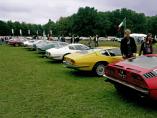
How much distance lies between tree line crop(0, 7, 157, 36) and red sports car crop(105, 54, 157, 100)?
92.0 meters

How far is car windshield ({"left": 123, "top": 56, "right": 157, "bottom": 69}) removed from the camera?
7614 mm

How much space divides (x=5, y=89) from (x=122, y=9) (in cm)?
13300

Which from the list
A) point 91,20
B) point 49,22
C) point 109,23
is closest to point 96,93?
point 91,20

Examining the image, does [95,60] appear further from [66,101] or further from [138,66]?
[138,66]

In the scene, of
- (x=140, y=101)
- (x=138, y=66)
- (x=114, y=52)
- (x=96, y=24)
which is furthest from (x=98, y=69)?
(x=96, y=24)

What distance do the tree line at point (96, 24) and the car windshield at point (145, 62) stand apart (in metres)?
91.9

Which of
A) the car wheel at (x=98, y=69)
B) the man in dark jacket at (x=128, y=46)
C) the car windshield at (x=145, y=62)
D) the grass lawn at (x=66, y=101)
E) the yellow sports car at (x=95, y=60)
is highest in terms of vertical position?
the man in dark jacket at (x=128, y=46)

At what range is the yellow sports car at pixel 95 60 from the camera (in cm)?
1247

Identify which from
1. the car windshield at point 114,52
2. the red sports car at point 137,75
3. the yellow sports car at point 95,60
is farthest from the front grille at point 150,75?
the car windshield at point 114,52

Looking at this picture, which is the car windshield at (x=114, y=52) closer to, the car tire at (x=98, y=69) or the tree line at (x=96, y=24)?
the car tire at (x=98, y=69)

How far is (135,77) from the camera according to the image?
7305mm

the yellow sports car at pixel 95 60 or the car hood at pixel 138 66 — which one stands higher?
the car hood at pixel 138 66

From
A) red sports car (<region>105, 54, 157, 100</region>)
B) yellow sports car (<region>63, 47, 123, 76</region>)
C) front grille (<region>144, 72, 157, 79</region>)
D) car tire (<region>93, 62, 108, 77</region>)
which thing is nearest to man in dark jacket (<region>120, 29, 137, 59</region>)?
yellow sports car (<region>63, 47, 123, 76</region>)

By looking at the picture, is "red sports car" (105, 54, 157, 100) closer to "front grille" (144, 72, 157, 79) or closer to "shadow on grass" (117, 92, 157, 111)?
"front grille" (144, 72, 157, 79)
